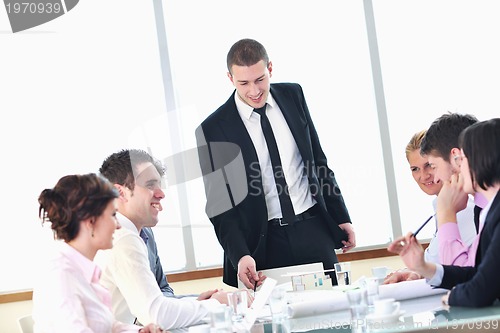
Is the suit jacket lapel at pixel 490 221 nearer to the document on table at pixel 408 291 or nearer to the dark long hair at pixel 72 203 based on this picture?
the document on table at pixel 408 291

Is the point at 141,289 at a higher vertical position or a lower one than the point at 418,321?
higher

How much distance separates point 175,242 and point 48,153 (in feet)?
3.39

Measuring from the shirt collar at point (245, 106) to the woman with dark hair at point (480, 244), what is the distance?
4.90 feet

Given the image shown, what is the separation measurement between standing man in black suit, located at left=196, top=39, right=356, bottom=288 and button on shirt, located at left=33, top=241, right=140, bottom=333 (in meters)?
1.22

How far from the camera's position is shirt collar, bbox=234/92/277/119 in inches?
147

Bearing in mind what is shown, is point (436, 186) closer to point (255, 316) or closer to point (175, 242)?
point (255, 316)

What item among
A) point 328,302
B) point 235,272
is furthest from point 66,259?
point 235,272

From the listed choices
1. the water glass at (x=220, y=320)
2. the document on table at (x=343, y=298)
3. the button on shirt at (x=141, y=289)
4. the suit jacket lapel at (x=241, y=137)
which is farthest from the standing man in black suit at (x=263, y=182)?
the water glass at (x=220, y=320)

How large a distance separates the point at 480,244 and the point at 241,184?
142cm

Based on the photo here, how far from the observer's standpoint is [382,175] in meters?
5.55

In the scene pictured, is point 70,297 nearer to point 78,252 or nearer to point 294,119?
point 78,252

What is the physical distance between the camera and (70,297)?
7.30ft

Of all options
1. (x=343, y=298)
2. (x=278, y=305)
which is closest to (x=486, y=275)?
(x=343, y=298)

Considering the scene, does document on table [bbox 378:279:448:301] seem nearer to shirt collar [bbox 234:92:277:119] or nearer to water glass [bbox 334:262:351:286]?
water glass [bbox 334:262:351:286]
